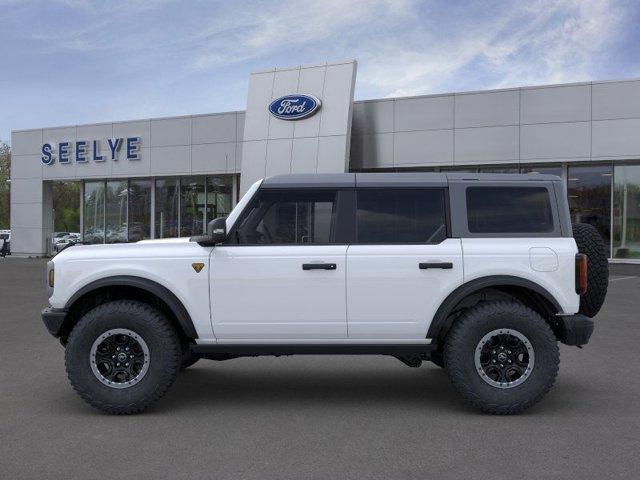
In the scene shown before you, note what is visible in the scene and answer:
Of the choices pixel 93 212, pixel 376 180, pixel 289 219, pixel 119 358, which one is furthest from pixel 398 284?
pixel 93 212

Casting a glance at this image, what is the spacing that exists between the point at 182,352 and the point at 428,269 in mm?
2141

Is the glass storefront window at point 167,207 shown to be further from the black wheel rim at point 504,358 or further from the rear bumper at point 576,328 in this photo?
the rear bumper at point 576,328

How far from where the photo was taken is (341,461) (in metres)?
4.46

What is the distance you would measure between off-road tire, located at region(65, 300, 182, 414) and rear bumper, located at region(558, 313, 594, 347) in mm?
3095

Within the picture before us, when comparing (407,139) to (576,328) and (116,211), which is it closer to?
(116,211)

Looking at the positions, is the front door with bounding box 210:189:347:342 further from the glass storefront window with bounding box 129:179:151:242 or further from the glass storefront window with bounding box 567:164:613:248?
the glass storefront window with bounding box 129:179:151:242

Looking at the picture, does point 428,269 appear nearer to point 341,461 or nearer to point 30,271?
point 341,461

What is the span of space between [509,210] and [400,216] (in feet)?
2.93

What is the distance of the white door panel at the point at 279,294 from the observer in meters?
5.63

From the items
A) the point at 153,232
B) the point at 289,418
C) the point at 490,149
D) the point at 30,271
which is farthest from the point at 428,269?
the point at 153,232

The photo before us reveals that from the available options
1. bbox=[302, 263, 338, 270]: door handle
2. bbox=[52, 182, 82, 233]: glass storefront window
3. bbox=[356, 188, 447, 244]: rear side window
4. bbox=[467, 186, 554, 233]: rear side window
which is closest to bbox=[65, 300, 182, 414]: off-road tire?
bbox=[302, 263, 338, 270]: door handle

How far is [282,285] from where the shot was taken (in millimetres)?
5637

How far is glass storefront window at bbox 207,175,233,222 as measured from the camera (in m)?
29.9

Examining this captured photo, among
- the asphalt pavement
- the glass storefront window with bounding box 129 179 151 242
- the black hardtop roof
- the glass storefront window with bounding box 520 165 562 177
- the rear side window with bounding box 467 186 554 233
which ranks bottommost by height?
the asphalt pavement
